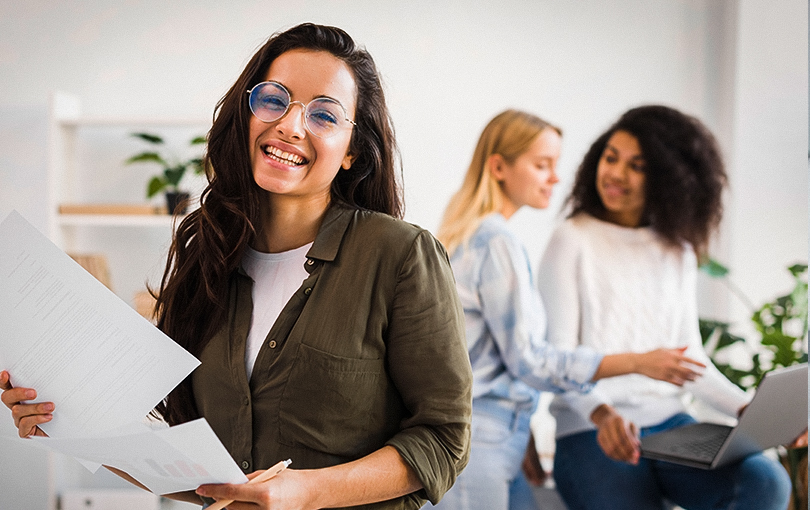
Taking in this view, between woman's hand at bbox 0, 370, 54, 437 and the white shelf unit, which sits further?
the white shelf unit

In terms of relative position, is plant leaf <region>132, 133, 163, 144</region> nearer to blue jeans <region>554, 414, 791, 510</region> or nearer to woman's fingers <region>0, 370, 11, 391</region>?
blue jeans <region>554, 414, 791, 510</region>

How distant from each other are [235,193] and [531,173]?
111 cm

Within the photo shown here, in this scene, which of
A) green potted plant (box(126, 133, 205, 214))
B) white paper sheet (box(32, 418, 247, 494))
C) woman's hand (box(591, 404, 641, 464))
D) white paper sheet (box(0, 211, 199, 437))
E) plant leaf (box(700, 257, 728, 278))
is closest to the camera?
white paper sheet (box(32, 418, 247, 494))

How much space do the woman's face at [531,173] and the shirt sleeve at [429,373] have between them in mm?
1091

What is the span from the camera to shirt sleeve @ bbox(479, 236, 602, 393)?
178 centimetres

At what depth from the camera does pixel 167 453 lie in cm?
75

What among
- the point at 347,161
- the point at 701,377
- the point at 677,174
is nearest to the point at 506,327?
the point at 701,377

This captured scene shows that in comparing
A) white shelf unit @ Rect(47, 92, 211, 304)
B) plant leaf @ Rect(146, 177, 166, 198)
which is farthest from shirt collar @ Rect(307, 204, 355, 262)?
white shelf unit @ Rect(47, 92, 211, 304)

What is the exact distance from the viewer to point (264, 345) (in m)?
1.00

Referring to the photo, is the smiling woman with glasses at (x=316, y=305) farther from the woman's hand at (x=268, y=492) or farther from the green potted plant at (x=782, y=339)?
the green potted plant at (x=782, y=339)

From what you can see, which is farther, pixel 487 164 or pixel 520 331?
pixel 487 164

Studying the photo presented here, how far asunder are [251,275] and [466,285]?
0.85 meters

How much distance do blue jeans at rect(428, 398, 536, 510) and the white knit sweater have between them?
22 cm

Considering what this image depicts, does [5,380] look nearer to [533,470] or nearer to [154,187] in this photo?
[533,470]
